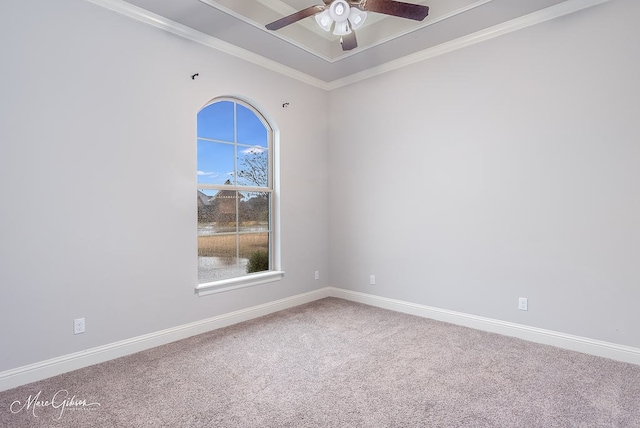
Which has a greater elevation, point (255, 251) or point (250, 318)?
point (255, 251)

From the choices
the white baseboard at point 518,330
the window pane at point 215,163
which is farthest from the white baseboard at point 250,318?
the window pane at point 215,163

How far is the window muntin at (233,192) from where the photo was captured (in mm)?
3389

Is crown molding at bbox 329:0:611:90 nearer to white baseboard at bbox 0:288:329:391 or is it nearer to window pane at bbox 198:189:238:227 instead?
window pane at bbox 198:189:238:227

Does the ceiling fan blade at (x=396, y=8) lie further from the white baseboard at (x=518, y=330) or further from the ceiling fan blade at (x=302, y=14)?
the white baseboard at (x=518, y=330)

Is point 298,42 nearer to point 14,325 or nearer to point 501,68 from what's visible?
point 501,68

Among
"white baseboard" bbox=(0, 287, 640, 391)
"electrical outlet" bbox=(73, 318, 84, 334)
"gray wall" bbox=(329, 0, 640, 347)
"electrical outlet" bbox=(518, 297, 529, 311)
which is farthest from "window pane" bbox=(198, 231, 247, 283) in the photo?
"electrical outlet" bbox=(518, 297, 529, 311)

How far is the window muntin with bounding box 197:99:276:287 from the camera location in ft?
11.1

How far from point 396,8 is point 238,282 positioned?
Result: 2.84 meters

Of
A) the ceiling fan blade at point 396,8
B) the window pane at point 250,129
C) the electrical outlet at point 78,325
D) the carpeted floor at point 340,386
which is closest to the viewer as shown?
the carpeted floor at point 340,386

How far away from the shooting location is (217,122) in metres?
3.49

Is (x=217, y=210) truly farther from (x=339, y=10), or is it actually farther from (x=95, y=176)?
(x=339, y=10)

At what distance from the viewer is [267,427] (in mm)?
1785

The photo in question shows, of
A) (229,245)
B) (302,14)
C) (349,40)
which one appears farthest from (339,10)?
(229,245)

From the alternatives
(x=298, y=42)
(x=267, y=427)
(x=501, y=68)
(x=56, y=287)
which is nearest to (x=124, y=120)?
(x=56, y=287)
